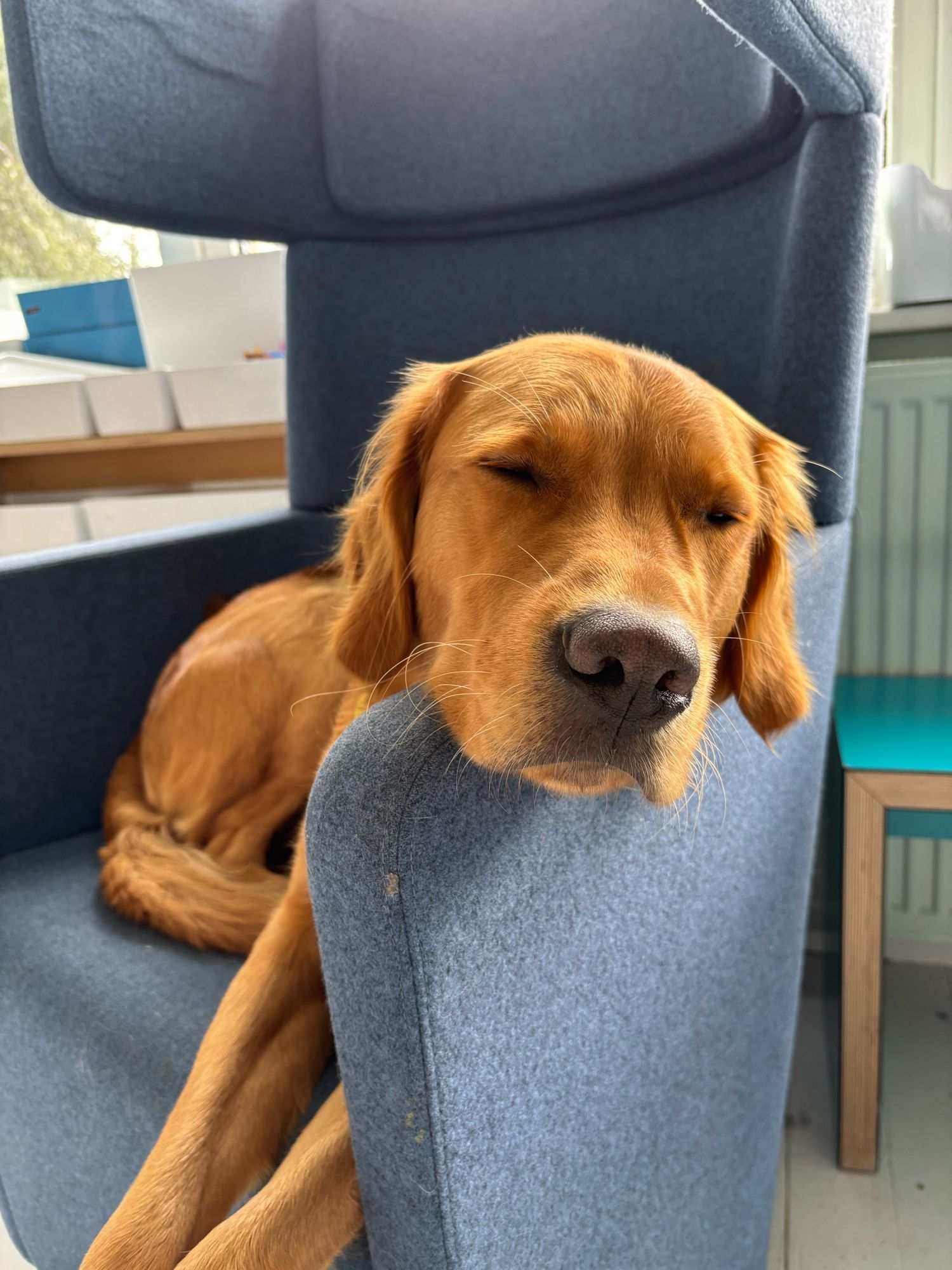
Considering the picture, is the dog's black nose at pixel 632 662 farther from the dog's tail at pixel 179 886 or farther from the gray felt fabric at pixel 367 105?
the gray felt fabric at pixel 367 105

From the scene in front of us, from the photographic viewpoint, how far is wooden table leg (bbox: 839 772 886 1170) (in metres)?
1.35

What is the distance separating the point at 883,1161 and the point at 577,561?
4.29 ft

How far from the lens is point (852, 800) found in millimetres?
1337

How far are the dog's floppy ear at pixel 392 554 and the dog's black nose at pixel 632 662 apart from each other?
1.03ft

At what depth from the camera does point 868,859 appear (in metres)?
1.36

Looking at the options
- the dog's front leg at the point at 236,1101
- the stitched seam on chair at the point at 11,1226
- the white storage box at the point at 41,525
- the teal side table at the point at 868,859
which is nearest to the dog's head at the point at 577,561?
the dog's front leg at the point at 236,1101

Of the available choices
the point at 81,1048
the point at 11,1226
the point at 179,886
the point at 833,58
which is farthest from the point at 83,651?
the point at 833,58

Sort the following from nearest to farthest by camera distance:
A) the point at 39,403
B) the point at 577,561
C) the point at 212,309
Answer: the point at 577,561 < the point at 212,309 < the point at 39,403

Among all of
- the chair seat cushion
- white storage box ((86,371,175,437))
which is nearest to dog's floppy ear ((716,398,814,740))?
the chair seat cushion

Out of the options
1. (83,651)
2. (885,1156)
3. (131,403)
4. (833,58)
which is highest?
(833,58)

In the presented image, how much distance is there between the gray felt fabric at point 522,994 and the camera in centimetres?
57

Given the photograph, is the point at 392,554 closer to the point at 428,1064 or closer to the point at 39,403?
the point at 428,1064

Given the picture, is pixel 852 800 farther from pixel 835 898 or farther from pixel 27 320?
pixel 27 320

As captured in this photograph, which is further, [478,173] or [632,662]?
[478,173]
